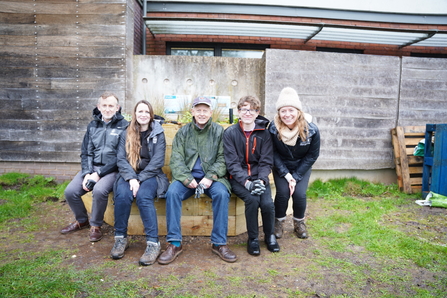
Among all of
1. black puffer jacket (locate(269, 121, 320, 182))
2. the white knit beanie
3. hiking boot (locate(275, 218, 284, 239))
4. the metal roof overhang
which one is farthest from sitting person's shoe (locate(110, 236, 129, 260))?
the metal roof overhang

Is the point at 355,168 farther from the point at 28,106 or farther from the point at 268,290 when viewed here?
the point at 28,106

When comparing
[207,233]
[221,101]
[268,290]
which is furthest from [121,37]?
[268,290]

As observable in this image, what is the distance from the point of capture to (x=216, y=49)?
7797 mm

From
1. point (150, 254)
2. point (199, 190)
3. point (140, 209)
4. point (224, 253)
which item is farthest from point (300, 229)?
point (140, 209)

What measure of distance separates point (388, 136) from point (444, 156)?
43.1 inches

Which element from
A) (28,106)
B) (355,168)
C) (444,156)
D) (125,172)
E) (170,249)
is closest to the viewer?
(170,249)

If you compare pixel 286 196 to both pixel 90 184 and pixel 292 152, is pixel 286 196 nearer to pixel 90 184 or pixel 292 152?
pixel 292 152

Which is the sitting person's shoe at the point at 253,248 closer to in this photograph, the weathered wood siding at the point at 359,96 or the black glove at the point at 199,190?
the black glove at the point at 199,190

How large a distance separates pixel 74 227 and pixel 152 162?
1.38 meters

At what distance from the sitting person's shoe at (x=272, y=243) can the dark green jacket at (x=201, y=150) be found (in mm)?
722

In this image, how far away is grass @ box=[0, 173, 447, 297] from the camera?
8.31ft

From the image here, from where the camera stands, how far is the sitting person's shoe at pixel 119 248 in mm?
3093

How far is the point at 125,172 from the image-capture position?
3.37 metres

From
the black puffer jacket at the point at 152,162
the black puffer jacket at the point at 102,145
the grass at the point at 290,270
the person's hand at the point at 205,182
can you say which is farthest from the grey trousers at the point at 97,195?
the person's hand at the point at 205,182
